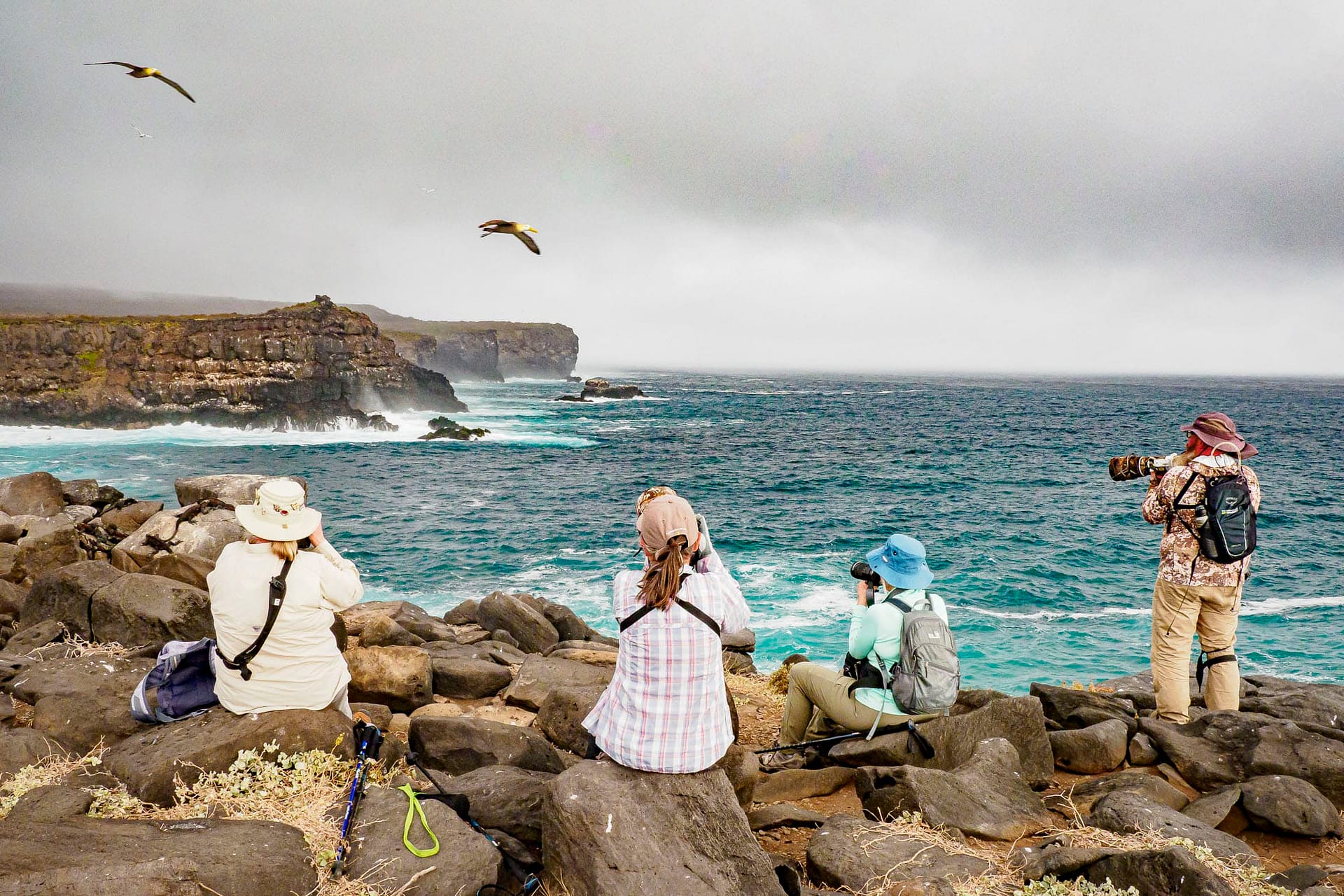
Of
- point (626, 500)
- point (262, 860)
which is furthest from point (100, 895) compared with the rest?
point (626, 500)

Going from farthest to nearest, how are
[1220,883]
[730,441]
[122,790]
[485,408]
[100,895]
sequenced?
[485,408] < [730,441] < [122,790] < [1220,883] < [100,895]

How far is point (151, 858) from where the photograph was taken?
3.78 m

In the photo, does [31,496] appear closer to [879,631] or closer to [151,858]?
[151,858]

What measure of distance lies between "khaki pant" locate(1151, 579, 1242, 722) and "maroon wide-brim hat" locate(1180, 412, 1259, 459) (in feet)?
4.55

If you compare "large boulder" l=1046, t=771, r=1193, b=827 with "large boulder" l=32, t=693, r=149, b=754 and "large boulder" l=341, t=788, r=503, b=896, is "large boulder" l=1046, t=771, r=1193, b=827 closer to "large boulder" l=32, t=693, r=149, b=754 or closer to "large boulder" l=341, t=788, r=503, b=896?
"large boulder" l=341, t=788, r=503, b=896

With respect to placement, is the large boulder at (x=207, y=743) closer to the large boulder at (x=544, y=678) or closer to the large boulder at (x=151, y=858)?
the large boulder at (x=151, y=858)

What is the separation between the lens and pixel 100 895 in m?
3.40

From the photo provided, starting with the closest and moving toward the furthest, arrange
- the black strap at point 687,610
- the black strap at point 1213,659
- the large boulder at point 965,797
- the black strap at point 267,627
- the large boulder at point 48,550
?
the black strap at point 687,610
the black strap at point 267,627
the large boulder at point 965,797
the black strap at point 1213,659
the large boulder at point 48,550

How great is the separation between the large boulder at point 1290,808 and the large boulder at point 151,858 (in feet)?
21.3

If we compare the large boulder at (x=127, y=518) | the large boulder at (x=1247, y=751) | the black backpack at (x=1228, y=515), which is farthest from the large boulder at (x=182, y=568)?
the black backpack at (x=1228, y=515)

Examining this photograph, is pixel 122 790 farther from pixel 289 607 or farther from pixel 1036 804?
pixel 1036 804

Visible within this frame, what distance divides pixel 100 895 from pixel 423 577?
807 inches

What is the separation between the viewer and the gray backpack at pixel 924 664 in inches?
236

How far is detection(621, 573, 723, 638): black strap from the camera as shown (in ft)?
14.0
